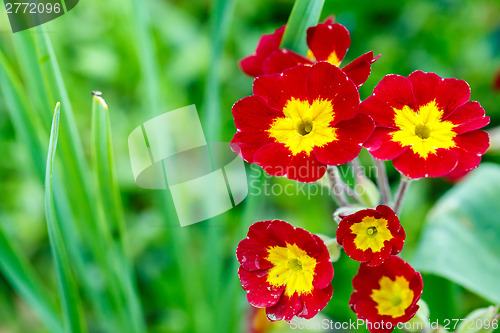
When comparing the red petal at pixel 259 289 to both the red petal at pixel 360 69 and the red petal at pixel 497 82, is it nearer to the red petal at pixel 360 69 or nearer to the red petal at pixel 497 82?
the red petal at pixel 360 69

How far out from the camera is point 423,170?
39 centimetres

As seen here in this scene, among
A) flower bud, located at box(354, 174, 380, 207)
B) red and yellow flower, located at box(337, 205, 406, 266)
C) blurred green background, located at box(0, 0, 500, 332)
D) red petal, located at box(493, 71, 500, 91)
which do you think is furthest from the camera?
red petal, located at box(493, 71, 500, 91)

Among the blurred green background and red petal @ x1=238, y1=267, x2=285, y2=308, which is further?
the blurred green background

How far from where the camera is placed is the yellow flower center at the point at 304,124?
415 millimetres

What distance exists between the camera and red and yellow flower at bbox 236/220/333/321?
399 mm

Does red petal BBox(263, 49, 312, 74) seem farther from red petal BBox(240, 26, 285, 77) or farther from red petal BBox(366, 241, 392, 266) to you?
red petal BBox(366, 241, 392, 266)

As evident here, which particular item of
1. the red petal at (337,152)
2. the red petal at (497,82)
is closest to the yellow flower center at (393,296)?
the red petal at (337,152)

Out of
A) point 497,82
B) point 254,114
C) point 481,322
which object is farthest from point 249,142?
point 497,82

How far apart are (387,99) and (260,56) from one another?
0.14m

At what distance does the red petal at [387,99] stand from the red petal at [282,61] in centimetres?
7

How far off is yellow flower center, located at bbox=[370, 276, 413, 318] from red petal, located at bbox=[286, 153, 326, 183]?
10cm

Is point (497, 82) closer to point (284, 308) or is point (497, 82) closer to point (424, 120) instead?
point (424, 120)

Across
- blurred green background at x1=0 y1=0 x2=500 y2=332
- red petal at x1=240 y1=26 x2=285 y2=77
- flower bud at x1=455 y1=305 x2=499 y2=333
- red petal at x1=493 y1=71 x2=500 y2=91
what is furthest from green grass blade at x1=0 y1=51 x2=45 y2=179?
red petal at x1=493 y1=71 x2=500 y2=91

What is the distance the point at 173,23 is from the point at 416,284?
1017mm
